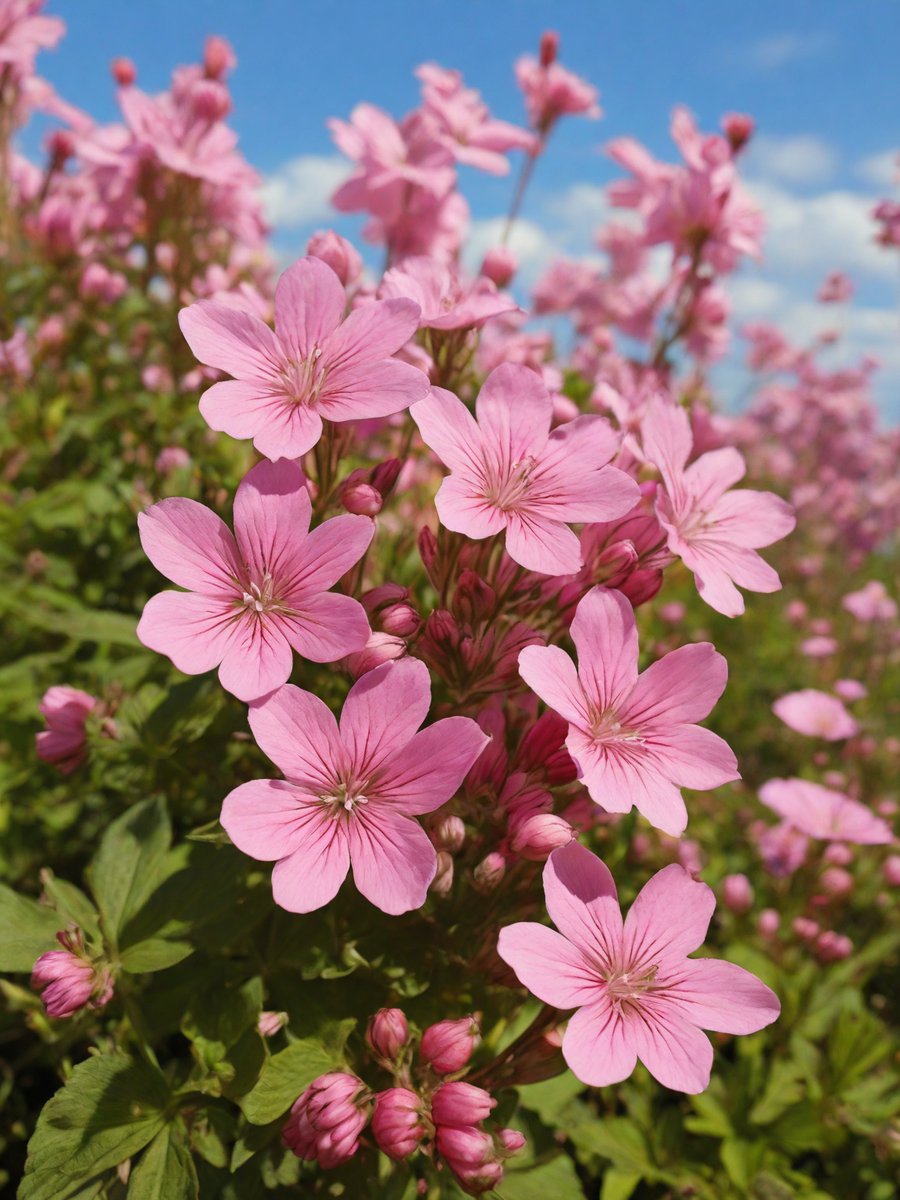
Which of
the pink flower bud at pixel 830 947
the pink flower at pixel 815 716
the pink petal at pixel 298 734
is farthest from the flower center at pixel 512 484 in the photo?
the pink flower at pixel 815 716

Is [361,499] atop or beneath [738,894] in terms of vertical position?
atop

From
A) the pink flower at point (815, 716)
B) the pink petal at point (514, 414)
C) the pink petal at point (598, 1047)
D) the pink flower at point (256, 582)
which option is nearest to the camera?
the pink petal at point (598, 1047)

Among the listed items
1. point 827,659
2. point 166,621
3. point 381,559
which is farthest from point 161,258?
point 827,659

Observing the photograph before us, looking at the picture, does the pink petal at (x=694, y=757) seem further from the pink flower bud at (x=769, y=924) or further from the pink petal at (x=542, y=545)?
the pink flower bud at (x=769, y=924)

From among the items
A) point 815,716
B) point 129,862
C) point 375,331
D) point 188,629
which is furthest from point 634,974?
point 815,716

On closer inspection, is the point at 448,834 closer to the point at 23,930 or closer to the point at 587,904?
the point at 587,904

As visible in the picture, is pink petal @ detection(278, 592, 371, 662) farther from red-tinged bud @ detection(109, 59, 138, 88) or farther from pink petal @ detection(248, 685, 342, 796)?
red-tinged bud @ detection(109, 59, 138, 88)
